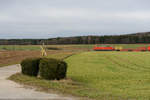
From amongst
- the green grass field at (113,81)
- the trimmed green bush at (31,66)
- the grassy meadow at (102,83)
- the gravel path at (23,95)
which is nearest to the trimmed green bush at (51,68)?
the grassy meadow at (102,83)

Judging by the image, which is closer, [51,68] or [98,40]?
[51,68]

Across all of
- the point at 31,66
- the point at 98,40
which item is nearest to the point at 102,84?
the point at 31,66

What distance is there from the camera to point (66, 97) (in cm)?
794

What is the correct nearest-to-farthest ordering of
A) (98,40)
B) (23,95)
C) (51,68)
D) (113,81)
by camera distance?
(23,95), (51,68), (113,81), (98,40)

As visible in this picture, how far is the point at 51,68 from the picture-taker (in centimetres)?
1145

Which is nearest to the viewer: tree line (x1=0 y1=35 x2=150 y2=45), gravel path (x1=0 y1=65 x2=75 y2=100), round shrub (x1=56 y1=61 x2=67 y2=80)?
gravel path (x1=0 y1=65 x2=75 y2=100)

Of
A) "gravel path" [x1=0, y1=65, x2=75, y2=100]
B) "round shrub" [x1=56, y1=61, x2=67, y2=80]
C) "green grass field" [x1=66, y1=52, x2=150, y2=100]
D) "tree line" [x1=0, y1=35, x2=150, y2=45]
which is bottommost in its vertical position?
"green grass field" [x1=66, y1=52, x2=150, y2=100]

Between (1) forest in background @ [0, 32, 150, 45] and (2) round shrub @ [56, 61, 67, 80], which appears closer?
(2) round shrub @ [56, 61, 67, 80]

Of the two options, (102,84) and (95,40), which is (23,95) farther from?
(95,40)

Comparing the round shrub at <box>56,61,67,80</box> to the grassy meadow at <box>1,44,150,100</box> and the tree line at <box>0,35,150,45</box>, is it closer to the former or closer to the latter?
the grassy meadow at <box>1,44,150,100</box>

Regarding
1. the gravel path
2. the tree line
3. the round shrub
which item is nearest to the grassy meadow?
the round shrub

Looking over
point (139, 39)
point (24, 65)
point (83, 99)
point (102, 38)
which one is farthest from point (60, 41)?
point (83, 99)

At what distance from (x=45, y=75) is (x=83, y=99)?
4.32 m

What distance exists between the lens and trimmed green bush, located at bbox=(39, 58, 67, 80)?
37.5ft
